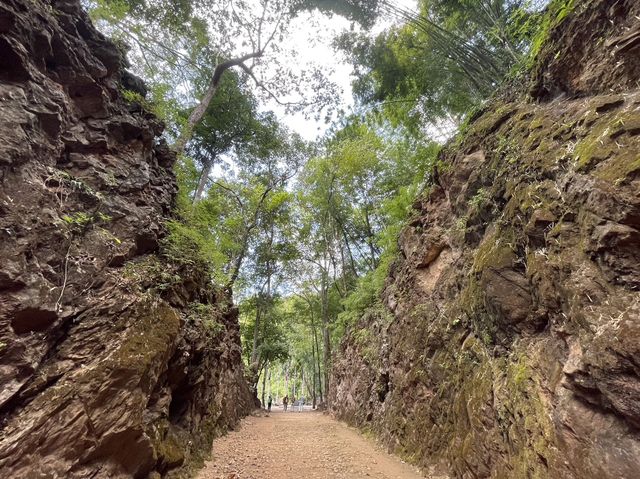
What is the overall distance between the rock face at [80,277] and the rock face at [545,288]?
15.2 ft

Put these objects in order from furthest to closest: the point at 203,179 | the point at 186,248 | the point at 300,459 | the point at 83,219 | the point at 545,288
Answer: the point at 203,179 < the point at 300,459 < the point at 186,248 < the point at 83,219 < the point at 545,288

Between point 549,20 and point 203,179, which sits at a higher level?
point 203,179

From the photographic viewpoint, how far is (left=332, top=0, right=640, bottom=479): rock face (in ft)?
8.84

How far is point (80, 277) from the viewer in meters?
3.82

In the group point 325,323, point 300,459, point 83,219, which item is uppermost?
point 325,323

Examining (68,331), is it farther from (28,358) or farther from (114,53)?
(114,53)

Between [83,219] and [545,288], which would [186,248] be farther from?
[545,288]

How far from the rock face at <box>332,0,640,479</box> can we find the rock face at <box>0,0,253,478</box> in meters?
4.63

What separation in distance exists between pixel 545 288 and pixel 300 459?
582 cm

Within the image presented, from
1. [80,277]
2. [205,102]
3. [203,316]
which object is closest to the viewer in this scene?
[80,277]

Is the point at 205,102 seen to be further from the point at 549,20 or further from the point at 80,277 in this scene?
the point at 549,20

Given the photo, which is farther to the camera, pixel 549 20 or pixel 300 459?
pixel 300 459

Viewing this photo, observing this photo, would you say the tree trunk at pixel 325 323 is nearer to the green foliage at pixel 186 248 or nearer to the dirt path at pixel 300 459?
the dirt path at pixel 300 459

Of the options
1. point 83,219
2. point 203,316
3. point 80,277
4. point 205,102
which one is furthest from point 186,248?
point 205,102
